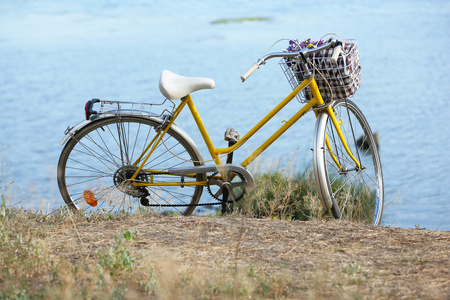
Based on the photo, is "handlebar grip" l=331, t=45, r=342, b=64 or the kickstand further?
the kickstand

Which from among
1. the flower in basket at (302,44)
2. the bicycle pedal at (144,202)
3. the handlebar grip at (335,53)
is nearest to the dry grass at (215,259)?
the bicycle pedal at (144,202)

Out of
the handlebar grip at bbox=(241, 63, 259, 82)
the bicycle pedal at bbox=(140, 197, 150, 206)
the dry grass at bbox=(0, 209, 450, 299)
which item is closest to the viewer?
the dry grass at bbox=(0, 209, 450, 299)

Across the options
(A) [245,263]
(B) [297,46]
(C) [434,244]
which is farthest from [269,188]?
(A) [245,263]

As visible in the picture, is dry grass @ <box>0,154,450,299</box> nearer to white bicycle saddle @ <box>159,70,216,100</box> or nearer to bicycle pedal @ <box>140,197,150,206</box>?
bicycle pedal @ <box>140,197,150,206</box>

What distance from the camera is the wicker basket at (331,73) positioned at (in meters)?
4.62

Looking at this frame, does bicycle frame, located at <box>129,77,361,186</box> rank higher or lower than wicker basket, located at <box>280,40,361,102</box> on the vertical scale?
lower

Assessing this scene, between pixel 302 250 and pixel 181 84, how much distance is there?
5.19 ft

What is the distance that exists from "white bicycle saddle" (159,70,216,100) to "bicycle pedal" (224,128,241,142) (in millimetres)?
413

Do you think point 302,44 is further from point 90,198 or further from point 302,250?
point 90,198

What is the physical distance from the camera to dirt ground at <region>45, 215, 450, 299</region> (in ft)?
10.3

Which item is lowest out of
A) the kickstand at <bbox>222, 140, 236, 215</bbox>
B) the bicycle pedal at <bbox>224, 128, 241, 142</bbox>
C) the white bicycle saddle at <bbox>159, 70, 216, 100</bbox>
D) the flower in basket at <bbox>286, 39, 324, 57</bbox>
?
the kickstand at <bbox>222, 140, 236, 215</bbox>

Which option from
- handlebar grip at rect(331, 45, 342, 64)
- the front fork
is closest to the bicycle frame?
the front fork

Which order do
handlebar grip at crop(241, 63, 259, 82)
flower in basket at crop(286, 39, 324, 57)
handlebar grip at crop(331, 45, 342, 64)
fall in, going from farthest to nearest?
flower in basket at crop(286, 39, 324, 57), handlebar grip at crop(331, 45, 342, 64), handlebar grip at crop(241, 63, 259, 82)

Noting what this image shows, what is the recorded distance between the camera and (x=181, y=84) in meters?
4.61
